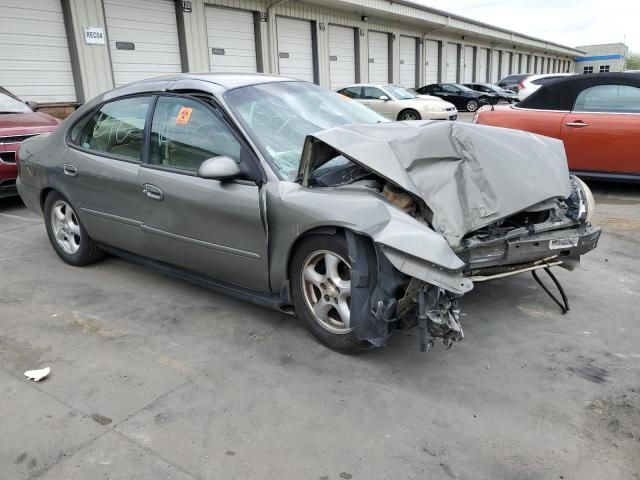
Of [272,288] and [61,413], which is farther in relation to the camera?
[272,288]

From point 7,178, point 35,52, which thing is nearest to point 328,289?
point 7,178

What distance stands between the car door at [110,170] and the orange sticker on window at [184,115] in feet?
1.10

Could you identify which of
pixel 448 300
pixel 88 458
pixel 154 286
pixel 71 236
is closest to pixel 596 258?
pixel 448 300

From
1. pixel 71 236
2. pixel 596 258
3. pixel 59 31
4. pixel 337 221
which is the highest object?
pixel 59 31

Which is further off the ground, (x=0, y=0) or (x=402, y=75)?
(x=0, y=0)

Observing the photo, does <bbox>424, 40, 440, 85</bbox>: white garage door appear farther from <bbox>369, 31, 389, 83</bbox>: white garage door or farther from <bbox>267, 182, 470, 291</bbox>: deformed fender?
<bbox>267, 182, 470, 291</bbox>: deformed fender

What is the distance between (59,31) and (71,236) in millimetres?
9736

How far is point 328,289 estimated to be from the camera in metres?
3.09

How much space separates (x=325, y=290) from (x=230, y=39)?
51.2 feet

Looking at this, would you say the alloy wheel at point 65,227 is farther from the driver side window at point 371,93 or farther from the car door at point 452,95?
→ the car door at point 452,95

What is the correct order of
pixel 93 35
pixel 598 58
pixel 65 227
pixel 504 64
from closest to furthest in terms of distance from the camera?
pixel 65 227, pixel 93 35, pixel 504 64, pixel 598 58

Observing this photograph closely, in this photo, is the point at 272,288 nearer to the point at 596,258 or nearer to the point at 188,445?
the point at 188,445

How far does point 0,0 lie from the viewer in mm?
11062

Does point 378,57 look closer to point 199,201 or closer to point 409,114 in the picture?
point 409,114
